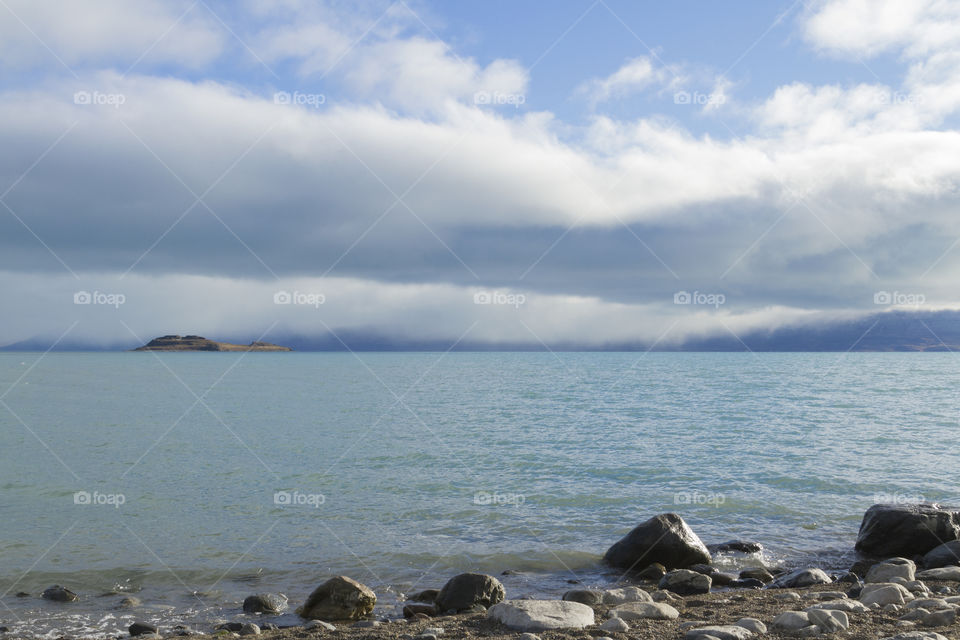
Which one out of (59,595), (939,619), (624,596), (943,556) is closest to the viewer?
(939,619)

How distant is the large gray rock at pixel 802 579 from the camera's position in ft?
43.1

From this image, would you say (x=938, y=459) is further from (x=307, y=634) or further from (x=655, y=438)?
(x=307, y=634)

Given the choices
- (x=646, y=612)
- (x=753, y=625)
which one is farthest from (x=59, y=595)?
(x=753, y=625)

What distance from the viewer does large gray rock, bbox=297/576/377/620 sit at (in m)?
11.8

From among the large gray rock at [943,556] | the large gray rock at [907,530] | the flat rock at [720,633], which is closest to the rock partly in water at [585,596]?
the flat rock at [720,633]

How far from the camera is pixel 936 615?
9.18 meters

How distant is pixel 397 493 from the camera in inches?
861

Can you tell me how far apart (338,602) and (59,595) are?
553 cm

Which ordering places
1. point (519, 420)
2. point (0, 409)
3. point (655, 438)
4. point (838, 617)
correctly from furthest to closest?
point (0, 409) < point (519, 420) < point (655, 438) < point (838, 617)

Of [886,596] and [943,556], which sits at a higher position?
[886,596]

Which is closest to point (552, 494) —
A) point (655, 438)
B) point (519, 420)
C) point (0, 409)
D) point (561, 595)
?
point (561, 595)

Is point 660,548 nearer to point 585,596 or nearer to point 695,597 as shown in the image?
point 695,597

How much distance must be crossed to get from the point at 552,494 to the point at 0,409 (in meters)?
47.2

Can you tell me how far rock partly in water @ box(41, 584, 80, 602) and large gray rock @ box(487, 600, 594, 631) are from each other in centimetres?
819
